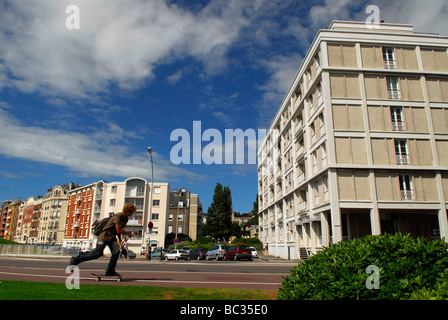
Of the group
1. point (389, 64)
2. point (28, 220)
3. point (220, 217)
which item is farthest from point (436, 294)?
point (28, 220)

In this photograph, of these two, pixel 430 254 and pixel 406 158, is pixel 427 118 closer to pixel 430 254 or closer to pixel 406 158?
pixel 406 158

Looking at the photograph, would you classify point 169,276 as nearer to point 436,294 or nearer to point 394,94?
point 436,294

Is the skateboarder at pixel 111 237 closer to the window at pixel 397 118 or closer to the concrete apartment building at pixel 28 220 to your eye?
the window at pixel 397 118

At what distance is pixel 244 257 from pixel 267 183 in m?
24.7

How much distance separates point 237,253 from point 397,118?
1927 centimetres

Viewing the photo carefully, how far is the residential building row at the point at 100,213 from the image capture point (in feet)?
219

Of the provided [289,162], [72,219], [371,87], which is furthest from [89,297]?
[72,219]

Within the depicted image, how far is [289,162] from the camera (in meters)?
40.3

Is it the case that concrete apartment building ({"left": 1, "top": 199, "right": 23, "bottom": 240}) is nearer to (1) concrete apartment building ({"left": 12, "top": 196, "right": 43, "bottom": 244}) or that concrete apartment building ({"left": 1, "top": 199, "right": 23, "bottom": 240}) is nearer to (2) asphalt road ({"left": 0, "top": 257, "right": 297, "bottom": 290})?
(1) concrete apartment building ({"left": 12, "top": 196, "right": 43, "bottom": 244})

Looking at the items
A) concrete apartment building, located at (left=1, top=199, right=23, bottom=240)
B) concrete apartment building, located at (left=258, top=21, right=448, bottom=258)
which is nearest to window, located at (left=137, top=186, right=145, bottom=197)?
concrete apartment building, located at (left=258, top=21, right=448, bottom=258)

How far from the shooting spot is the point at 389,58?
29281 millimetres

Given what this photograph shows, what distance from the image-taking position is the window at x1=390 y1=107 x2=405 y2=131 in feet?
89.8

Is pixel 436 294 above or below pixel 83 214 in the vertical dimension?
below

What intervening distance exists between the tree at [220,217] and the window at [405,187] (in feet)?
181
